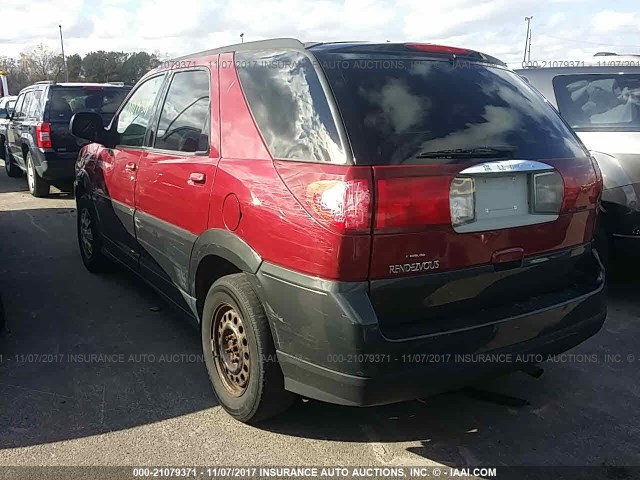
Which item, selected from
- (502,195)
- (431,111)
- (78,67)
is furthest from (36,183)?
(78,67)

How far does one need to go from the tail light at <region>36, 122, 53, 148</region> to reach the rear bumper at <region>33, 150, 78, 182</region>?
104mm

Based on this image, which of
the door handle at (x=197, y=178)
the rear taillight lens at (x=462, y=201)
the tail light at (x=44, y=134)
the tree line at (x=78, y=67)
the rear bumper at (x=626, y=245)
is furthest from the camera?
the tree line at (x=78, y=67)

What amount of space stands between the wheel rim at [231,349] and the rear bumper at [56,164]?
686cm

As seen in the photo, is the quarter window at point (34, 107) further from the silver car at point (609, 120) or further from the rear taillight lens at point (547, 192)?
the rear taillight lens at point (547, 192)

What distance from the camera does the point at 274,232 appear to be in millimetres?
2545

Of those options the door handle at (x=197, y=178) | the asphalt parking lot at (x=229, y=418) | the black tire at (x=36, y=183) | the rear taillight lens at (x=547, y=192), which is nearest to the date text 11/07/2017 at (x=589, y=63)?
the asphalt parking lot at (x=229, y=418)

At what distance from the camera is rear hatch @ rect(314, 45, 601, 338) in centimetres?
235

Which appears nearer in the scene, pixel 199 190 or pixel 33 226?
pixel 199 190

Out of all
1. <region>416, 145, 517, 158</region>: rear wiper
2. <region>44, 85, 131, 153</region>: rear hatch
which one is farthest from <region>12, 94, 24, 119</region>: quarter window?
<region>416, 145, 517, 158</region>: rear wiper

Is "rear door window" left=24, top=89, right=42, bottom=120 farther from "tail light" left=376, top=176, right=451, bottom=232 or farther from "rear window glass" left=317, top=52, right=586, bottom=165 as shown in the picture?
"tail light" left=376, top=176, right=451, bottom=232

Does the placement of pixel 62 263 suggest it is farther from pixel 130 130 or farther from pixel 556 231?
pixel 556 231

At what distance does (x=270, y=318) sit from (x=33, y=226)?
6.16 metres

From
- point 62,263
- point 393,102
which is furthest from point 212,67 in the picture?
point 62,263

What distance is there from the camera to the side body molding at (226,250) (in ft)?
8.87
